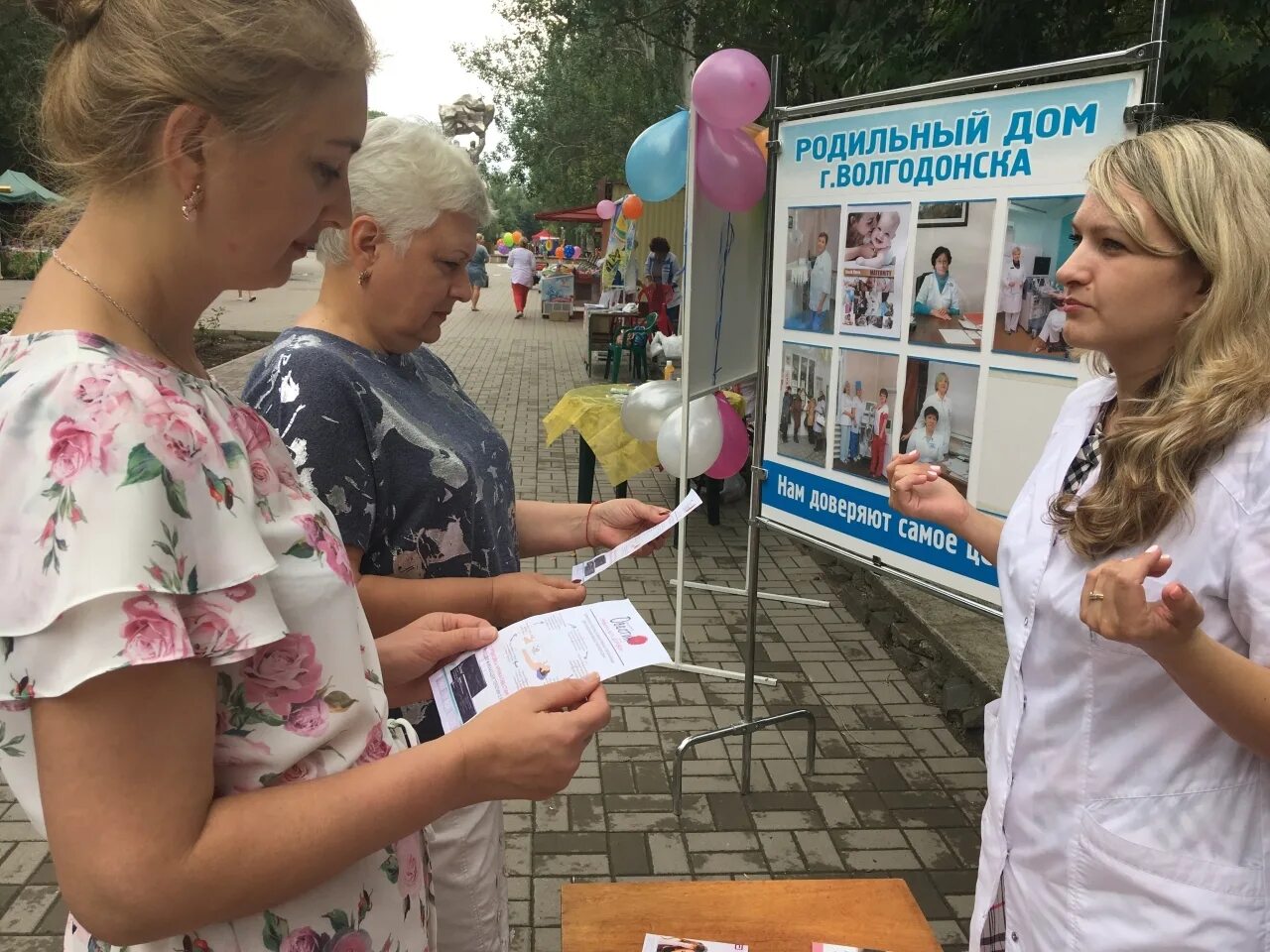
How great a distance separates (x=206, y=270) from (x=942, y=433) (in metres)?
1.93

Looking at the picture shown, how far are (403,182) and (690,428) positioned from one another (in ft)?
9.37

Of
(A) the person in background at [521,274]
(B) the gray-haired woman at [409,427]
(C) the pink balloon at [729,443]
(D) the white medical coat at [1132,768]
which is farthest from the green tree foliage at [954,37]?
(A) the person in background at [521,274]

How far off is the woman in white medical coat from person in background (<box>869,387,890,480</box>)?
92 cm

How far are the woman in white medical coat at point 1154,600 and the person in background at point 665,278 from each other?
11.1 m

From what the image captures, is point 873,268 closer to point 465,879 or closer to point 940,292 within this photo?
point 940,292

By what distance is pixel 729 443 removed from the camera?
4.80 meters

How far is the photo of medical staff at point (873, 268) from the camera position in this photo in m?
2.39

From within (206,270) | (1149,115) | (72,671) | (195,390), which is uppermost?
(1149,115)

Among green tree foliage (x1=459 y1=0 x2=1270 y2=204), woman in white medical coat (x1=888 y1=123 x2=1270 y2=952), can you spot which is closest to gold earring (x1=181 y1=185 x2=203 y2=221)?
woman in white medical coat (x1=888 y1=123 x2=1270 y2=952)

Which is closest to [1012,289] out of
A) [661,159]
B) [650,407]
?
[661,159]

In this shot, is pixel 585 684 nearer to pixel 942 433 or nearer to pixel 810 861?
pixel 942 433

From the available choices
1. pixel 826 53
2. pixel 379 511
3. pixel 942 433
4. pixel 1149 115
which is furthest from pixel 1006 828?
pixel 826 53

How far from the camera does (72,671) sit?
72 centimetres

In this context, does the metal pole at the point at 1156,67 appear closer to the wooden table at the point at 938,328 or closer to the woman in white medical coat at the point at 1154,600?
the woman in white medical coat at the point at 1154,600
